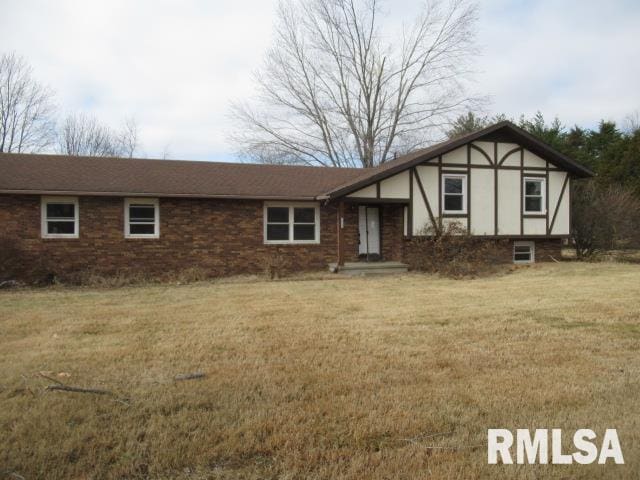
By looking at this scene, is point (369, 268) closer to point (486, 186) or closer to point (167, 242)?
point (486, 186)

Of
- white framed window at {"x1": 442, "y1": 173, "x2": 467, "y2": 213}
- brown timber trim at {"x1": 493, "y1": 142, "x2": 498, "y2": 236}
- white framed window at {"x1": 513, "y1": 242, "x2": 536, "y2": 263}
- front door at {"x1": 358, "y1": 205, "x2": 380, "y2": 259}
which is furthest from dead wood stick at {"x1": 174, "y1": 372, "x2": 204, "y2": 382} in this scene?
white framed window at {"x1": 513, "y1": 242, "x2": 536, "y2": 263}

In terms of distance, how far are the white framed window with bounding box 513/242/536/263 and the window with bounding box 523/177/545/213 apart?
135cm

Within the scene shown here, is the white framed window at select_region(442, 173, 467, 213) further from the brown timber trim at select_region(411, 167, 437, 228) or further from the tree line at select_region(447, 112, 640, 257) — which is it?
the tree line at select_region(447, 112, 640, 257)

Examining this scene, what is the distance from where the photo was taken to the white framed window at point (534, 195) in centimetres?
1814

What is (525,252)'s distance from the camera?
742 inches

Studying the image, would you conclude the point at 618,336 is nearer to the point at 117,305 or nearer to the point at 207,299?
the point at 207,299

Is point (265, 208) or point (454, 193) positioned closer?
point (265, 208)

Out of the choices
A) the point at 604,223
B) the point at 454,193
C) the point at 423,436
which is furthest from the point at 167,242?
the point at 604,223

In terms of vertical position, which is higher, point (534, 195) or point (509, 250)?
point (534, 195)

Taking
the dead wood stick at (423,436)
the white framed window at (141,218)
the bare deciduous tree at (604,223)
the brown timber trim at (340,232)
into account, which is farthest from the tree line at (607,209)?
the dead wood stick at (423,436)

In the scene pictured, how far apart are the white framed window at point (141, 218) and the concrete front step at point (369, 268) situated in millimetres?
5705

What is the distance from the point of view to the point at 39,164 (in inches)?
624

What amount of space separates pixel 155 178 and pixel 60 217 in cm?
301

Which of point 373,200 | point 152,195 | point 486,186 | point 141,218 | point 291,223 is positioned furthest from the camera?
point 486,186
